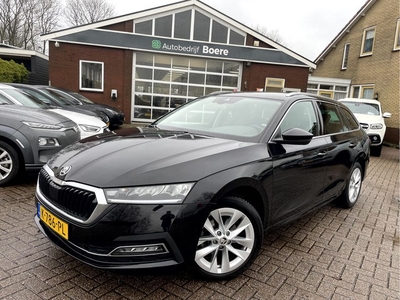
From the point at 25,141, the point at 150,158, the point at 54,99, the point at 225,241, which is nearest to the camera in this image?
the point at 150,158

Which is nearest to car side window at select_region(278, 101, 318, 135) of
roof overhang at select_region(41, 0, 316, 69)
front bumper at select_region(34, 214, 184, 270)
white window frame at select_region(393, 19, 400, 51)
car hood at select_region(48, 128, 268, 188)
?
car hood at select_region(48, 128, 268, 188)

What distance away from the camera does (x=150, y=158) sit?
234cm

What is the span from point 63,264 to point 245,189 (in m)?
1.70

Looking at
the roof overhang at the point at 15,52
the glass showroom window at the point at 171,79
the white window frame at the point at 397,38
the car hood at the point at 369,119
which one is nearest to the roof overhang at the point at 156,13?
the glass showroom window at the point at 171,79

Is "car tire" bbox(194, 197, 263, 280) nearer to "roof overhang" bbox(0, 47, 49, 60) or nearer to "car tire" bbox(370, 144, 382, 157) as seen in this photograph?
"car tire" bbox(370, 144, 382, 157)

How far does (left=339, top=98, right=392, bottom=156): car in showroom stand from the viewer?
10312 millimetres

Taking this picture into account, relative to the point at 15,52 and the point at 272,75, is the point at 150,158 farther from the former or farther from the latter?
the point at 15,52

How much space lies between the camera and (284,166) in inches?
116

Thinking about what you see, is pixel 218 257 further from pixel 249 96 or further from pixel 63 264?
pixel 249 96

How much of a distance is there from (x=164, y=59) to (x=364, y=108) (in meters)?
8.95

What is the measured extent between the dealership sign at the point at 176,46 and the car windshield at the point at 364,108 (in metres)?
4.99

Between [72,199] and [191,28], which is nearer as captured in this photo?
[72,199]

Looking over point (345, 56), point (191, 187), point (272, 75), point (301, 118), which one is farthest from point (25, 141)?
point (345, 56)

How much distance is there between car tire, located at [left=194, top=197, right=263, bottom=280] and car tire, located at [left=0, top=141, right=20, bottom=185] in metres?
3.49
